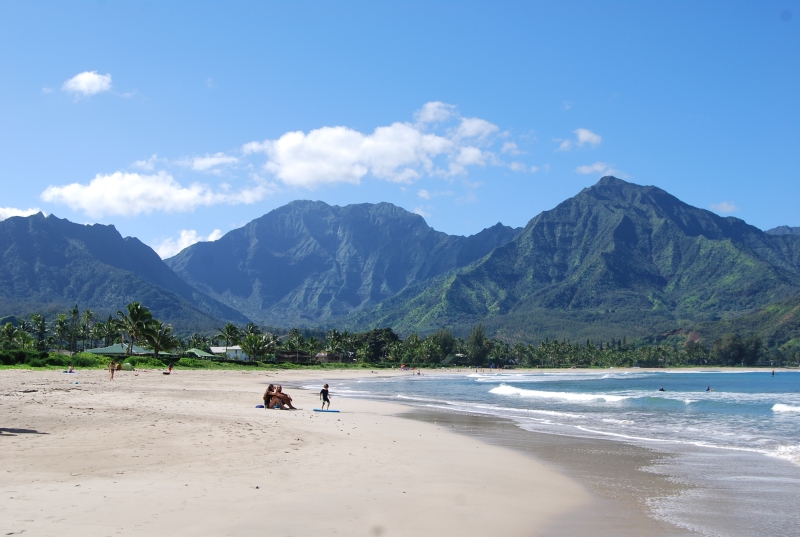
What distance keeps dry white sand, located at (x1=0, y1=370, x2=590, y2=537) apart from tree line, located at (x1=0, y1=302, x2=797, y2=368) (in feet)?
199

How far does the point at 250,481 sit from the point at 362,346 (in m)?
131

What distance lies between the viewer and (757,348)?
182000 mm

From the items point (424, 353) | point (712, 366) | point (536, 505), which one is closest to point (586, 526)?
point (536, 505)

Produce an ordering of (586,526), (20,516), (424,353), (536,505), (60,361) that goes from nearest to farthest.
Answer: (20,516) < (586,526) < (536,505) < (60,361) < (424,353)

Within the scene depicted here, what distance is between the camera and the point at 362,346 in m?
139

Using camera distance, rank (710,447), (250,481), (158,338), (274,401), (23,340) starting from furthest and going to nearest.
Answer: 1. (23,340)
2. (158,338)
3. (274,401)
4. (710,447)
5. (250,481)

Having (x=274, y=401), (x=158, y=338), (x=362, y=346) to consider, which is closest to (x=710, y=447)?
(x=274, y=401)

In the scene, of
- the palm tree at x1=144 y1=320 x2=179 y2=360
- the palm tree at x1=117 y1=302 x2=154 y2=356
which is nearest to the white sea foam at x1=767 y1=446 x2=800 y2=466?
the palm tree at x1=117 y1=302 x2=154 y2=356

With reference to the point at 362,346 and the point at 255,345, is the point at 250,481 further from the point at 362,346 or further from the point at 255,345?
the point at 362,346

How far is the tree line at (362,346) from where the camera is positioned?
82938 millimetres

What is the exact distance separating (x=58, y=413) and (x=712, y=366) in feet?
636

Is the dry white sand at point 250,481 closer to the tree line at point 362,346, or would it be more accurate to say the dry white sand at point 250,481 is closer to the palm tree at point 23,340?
the tree line at point 362,346

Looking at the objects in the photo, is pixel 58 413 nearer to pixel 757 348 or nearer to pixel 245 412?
pixel 245 412

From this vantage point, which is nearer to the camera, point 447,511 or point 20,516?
point 20,516
